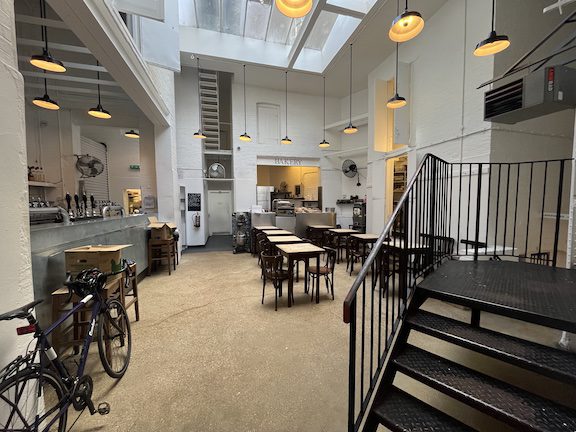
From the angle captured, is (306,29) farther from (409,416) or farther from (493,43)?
(409,416)

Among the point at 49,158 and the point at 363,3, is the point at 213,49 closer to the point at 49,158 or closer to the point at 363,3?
the point at 363,3

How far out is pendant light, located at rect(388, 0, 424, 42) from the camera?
3.26m

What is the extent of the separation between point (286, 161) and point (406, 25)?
764 centimetres

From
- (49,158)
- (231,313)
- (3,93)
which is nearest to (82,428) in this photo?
(231,313)

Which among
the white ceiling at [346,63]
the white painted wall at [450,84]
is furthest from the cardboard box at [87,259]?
the white ceiling at [346,63]

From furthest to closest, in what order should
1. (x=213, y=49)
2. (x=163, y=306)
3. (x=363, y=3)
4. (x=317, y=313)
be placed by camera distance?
(x=213, y=49) < (x=363, y=3) < (x=163, y=306) < (x=317, y=313)

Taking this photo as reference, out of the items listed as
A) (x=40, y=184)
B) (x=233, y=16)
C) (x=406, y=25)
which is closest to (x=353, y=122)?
(x=233, y=16)

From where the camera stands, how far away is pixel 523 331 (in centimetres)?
304

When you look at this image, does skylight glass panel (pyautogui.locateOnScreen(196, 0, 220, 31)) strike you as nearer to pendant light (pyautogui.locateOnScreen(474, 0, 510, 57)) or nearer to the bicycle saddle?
pendant light (pyautogui.locateOnScreen(474, 0, 510, 57))

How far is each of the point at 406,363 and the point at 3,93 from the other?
307 cm

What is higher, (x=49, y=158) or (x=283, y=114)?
(x=283, y=114)

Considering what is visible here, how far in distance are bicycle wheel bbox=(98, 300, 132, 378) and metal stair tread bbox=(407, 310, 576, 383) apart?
2596mm

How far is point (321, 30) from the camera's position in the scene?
27.2ft

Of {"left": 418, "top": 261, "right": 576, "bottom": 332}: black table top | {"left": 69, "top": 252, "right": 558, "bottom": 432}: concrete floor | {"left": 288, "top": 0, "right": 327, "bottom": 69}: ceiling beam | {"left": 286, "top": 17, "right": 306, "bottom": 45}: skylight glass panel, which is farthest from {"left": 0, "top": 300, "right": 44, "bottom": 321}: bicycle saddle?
{"left": 286, "top": 17, "right": 306, "bottom": 45}: skylight glass panel
